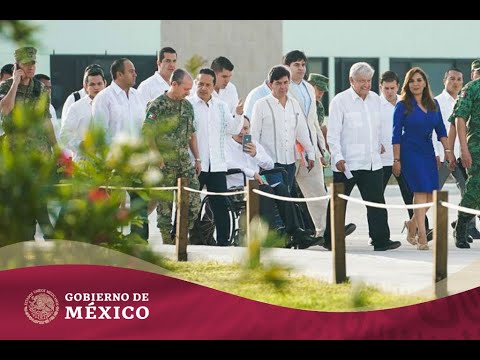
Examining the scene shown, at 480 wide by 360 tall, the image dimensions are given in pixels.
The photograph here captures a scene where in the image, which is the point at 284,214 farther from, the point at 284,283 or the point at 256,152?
the point at 284,283

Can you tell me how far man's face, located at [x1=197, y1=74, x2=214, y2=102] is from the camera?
14.1m

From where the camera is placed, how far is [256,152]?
1426 cm

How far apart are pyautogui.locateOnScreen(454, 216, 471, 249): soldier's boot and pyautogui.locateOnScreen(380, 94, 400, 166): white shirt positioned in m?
1.23

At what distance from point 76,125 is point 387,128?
4523 millimetres

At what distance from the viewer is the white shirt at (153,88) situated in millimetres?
14203

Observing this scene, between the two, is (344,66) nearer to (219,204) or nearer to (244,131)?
(244,131)

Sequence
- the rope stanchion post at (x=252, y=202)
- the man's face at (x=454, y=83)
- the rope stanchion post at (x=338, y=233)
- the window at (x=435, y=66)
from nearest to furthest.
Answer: the rope stanchion post at (x=338, y=233)
the rope stanchion post at (x=252, y=202)
the man's face at (x=454, y=83)
the window at (x=435, y=66)

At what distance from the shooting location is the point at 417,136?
13953mm

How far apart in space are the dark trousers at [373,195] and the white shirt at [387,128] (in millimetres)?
967

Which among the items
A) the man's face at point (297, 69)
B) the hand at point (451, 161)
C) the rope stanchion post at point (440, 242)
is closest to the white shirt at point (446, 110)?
the hand at point (451, 161)

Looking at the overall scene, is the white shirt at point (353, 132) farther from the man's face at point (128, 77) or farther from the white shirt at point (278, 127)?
the man's face at point (128, 77)

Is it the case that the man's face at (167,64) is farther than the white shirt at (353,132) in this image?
Yes

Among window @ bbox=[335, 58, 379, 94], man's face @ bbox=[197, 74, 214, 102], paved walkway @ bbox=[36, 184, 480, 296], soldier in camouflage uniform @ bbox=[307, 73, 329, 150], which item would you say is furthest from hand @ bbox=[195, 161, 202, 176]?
window @ bbox=[335, 58, 379, 94]
